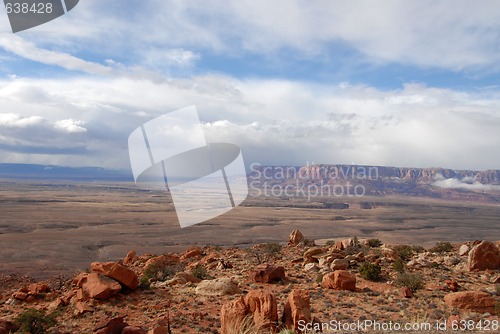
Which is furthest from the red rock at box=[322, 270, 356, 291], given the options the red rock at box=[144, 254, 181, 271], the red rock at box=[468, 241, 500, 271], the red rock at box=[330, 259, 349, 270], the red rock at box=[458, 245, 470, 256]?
the red rock at box=[144, 254, 181, 271]

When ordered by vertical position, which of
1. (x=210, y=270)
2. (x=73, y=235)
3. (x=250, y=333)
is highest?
(x=250, y=333)

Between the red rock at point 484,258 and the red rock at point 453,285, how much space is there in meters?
2.86

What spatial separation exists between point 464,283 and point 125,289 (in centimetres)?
1401

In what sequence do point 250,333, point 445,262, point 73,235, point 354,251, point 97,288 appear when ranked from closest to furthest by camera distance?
point 250,333 < point 97,288 < point 445,262 < point 354,251 < point 73,235

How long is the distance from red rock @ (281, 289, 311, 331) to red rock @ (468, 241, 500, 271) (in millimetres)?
11046

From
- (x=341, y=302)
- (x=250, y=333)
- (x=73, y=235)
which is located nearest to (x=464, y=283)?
(x=341, y=302)

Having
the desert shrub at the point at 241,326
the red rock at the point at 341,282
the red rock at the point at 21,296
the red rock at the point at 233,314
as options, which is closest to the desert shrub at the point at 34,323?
the red rock at the point at 21,296

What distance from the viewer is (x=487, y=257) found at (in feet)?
55.3

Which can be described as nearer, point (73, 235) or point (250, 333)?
point (250, 333)

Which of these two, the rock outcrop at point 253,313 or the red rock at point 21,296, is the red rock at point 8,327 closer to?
the red rock at point 21,296

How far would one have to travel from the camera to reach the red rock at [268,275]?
1580 cm

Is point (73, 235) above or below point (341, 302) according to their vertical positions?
below

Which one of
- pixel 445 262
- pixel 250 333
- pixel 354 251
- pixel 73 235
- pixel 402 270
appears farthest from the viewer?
pixel 73 235

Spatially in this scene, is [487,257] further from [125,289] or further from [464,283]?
[125,289]
